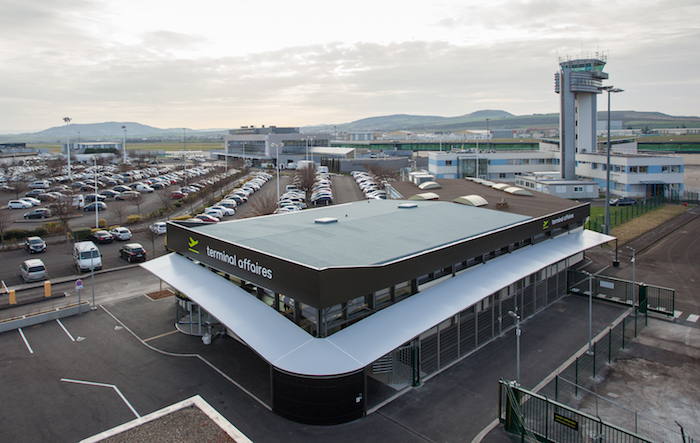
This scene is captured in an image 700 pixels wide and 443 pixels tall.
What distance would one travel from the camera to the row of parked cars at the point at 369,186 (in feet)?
183

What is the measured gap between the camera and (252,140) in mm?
118688

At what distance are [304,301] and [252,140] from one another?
109m

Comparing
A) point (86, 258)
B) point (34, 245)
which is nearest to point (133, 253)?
point (86, 258)

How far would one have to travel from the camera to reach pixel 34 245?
35.6 m

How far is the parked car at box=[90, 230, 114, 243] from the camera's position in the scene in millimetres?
38312

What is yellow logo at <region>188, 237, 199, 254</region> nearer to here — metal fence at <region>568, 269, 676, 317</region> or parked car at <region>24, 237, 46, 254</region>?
metal fence at <region>568, 269, 676, 317</region>

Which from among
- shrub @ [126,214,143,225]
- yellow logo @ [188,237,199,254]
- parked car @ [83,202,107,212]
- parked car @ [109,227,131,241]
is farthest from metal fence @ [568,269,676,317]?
parked car @ [83,202,107,212]

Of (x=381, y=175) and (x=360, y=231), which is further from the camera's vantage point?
(x=381, y=175)

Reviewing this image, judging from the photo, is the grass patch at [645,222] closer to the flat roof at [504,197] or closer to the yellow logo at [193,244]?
the flat roof at [504,197]

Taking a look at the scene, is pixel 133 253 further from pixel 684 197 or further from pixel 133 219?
pixel 684 197


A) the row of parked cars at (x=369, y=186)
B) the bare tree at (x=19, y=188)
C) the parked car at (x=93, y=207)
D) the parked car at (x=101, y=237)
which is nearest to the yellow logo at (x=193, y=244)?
the parked car at (x=101, y=237)

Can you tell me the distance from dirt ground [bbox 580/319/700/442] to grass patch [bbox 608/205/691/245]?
764 inches

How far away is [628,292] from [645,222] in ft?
78.4

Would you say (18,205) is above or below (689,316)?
above
